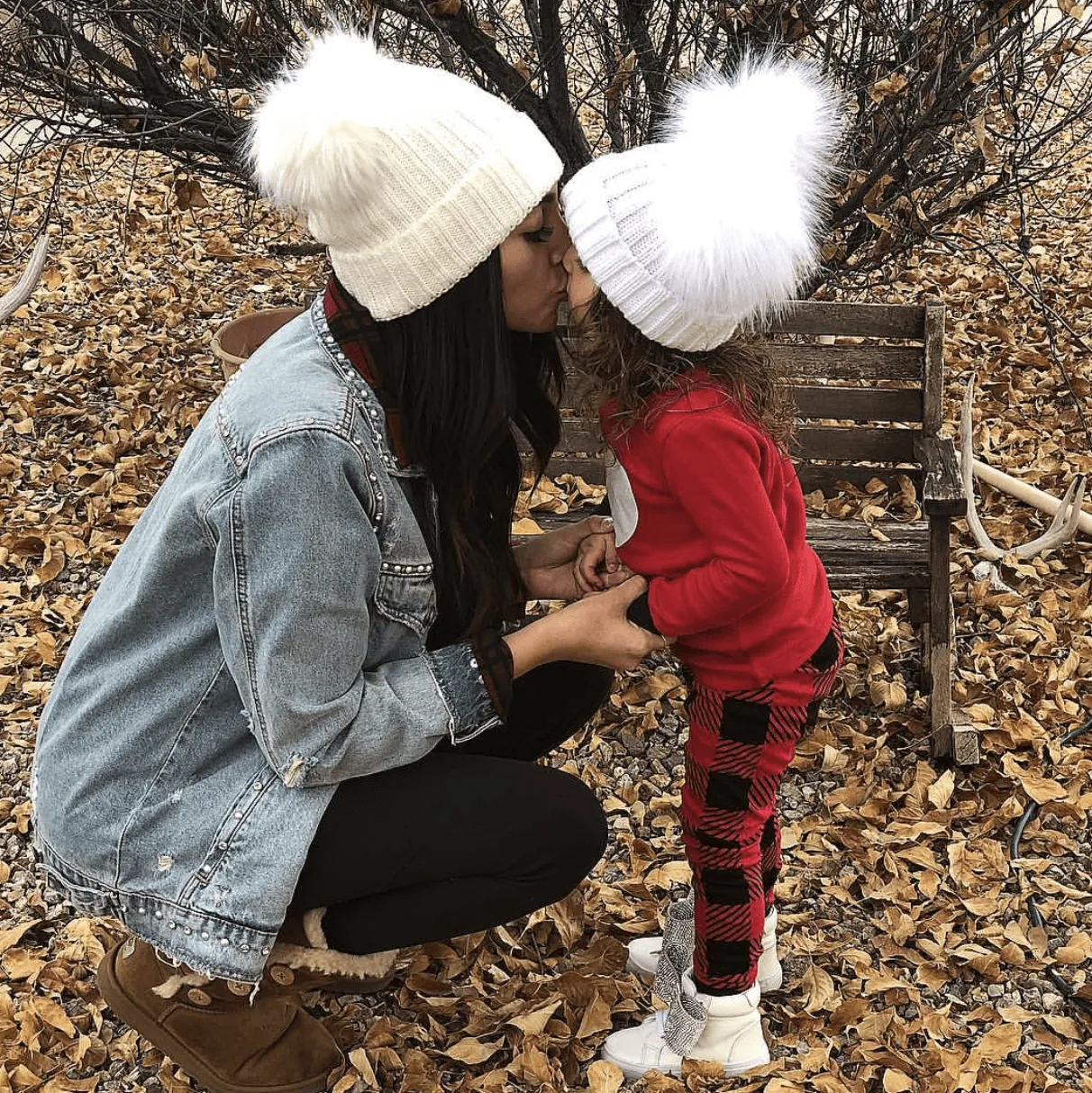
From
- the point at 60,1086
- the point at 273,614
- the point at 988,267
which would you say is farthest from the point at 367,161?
the point at 988,267

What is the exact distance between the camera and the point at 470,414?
1.82m

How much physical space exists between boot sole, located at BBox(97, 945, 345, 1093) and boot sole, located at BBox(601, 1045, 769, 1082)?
24.4 inches

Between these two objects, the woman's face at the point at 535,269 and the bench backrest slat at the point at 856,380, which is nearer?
the woman's face at the point at 535,269

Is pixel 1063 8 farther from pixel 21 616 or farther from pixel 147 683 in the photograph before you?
pixel 21 616

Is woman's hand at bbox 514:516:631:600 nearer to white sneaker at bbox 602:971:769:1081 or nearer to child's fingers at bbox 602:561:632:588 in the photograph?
child's fingers at bbox 602:561:632:588

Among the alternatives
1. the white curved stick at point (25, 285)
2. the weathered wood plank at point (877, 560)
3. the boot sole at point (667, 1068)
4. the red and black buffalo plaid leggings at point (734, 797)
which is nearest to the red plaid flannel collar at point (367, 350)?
the red and black buffalo plaid leggings at point (734, 797)

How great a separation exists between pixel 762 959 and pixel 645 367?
127 cm

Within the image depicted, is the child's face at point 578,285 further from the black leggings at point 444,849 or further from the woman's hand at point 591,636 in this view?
the black leggings at point 444,849

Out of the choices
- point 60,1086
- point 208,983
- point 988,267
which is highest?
point 988,267

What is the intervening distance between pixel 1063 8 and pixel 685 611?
183 centimetres

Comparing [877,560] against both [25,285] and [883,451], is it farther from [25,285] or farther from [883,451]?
[25,285]

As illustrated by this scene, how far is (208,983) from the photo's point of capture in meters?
2.05

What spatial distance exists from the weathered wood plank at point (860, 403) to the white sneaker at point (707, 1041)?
1740 millimetres

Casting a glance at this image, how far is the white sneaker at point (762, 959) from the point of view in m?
2.45
